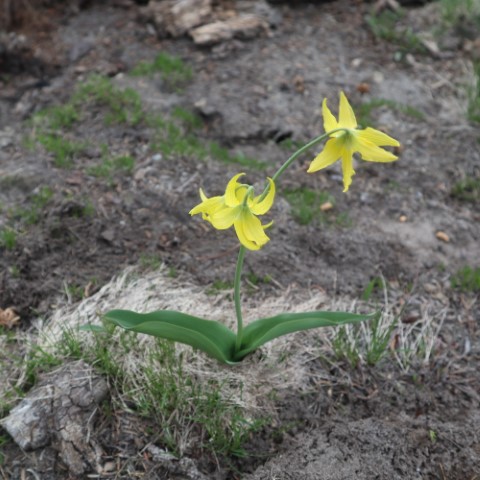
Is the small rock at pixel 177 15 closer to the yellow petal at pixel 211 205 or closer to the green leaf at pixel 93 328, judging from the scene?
the green leaf at pixel 93 328

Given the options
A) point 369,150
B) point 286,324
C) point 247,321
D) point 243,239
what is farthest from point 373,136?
point 247,321

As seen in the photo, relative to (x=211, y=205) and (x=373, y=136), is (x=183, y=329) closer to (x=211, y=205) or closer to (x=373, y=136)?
(x=211, y=205)

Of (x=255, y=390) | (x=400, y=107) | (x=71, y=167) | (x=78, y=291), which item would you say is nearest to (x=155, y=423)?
(x=255, y=390)

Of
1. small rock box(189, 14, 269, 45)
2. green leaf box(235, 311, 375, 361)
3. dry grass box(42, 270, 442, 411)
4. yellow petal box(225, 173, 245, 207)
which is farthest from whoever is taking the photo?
small rock box(189, 14, 269, 45)

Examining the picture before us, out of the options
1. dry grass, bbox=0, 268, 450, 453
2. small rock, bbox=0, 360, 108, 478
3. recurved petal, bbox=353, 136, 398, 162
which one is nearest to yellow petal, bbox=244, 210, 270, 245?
recurved petal, bbox=353, 136, 398, 162

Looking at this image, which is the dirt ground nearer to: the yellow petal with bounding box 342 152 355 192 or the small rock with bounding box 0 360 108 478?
the small rock with bounding box 0 360 108 478

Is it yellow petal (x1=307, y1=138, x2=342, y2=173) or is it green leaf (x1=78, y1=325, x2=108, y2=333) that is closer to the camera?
yellow petal (x1=307, y1=138, x2=342, y2=173)
